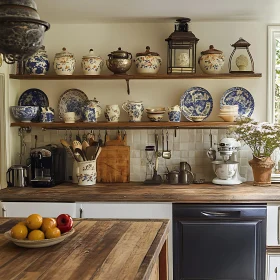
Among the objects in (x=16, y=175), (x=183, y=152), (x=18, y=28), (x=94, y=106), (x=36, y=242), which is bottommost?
(x=36, y=242)

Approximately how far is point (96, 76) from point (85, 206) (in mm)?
1111

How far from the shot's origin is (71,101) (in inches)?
176

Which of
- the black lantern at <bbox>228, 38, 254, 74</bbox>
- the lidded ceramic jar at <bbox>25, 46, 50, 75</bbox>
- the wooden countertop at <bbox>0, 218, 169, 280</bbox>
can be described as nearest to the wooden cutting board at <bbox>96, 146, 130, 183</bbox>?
the lidded ceramic jar at <bbox>25, 46, 50, 75</bbox>

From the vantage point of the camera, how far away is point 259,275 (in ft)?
12.2

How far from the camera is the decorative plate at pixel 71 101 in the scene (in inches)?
175

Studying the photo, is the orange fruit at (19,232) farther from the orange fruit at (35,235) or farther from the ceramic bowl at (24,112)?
the ceramic bowl at (24,112)

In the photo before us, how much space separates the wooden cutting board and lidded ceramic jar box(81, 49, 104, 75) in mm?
664

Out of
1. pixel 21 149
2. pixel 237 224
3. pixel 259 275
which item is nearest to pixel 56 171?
pixel 21 149

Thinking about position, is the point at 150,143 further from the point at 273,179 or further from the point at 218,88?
the point at 273,179

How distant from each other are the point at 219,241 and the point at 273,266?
18.1 inches

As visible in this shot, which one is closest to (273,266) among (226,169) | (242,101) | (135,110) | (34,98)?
(226,169)

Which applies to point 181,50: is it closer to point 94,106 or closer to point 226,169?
point 94,106

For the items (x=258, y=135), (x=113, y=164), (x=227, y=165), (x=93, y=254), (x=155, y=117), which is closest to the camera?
(x=93, y=254)

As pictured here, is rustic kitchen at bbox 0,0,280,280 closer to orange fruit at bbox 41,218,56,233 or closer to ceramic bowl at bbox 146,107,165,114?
ceramic bowl at bbox 146,107,165,114
